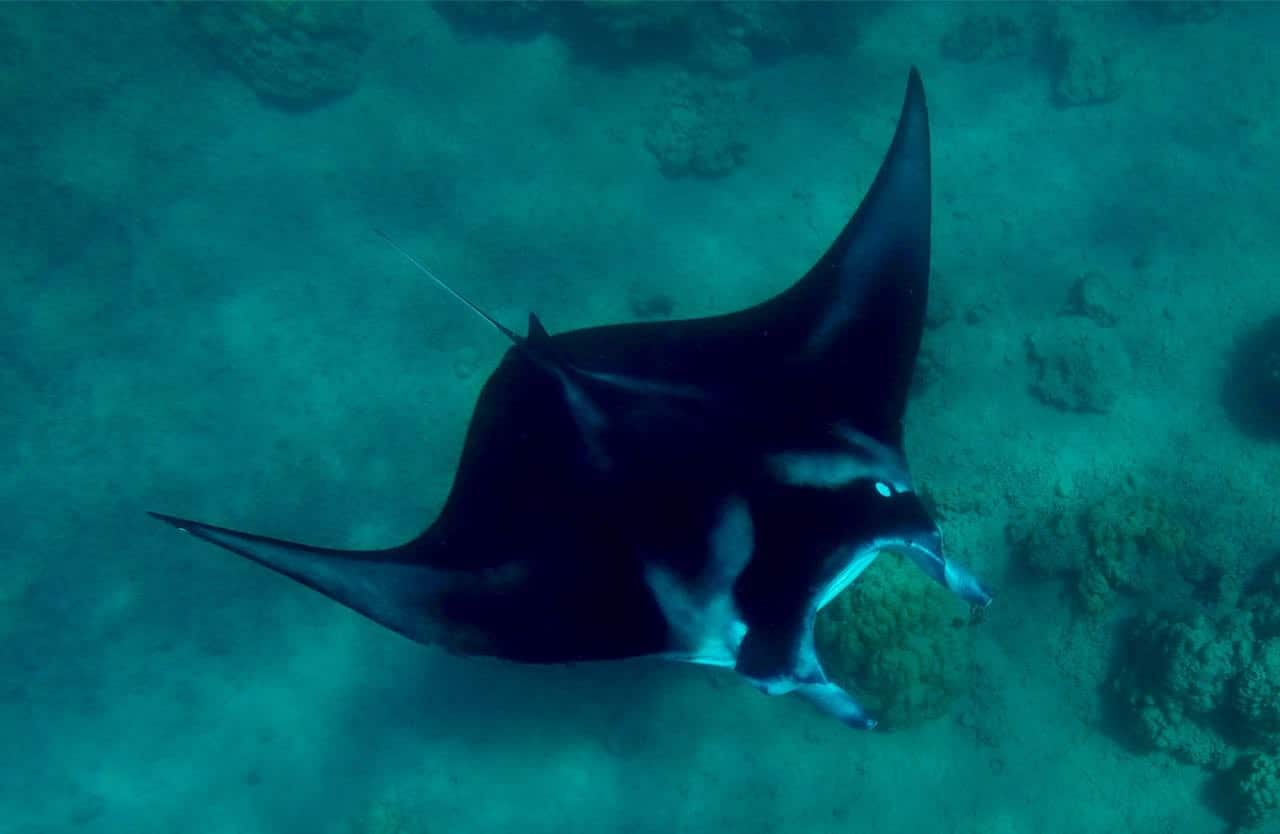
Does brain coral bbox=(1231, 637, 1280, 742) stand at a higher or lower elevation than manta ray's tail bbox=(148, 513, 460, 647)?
lower

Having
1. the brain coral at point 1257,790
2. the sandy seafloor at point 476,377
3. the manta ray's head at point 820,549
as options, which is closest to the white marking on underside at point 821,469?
the manta ray's head at point 820,549

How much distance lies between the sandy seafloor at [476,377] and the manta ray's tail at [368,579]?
14.6 ft

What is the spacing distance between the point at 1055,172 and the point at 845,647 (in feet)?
24.2

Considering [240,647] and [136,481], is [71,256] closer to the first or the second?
[136,481]

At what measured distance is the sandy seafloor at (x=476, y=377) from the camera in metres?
6.43

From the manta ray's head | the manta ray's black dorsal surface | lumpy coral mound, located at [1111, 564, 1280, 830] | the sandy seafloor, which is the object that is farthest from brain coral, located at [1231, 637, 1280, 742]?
the manta ray's head

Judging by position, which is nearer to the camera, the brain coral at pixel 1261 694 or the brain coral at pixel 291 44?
the brain coral at pixel 1261 694

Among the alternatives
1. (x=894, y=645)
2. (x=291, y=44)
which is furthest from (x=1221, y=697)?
(x=291, y=44)

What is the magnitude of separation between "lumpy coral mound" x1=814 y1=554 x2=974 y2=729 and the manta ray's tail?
4.35 m

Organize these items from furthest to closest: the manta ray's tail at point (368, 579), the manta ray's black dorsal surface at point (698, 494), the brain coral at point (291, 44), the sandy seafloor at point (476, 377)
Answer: the brain coral at point (291, 44), the sandy seafloor at point (476, 377), the manta ray's tail at point (368, 579), the manta ray's black dorsal surface at point (698, 494)

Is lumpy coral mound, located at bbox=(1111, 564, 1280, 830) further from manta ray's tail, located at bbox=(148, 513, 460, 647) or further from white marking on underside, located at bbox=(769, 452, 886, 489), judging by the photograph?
manta ray's tail, located at bbox=(148, 513, 460, 647)

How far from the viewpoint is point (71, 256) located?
10172 millimetres

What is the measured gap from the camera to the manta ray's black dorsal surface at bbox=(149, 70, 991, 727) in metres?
2.22

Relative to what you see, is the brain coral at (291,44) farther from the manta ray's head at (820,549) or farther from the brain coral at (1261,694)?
the brain coral at (1261,694)
